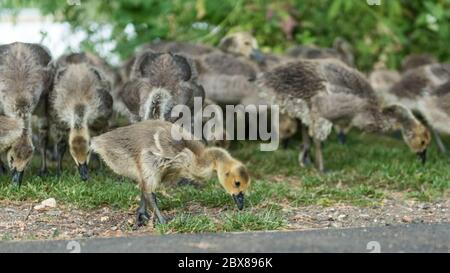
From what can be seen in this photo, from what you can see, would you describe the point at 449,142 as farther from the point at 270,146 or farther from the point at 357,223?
the point at 357,223

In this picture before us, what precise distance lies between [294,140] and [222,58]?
1.65 meters

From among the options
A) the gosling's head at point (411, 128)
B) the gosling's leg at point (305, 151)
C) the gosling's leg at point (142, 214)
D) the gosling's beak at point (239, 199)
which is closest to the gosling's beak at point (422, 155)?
the gosling's head at point (411, 128)

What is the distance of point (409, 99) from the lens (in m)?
10.7

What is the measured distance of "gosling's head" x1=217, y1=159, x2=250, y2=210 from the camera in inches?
267

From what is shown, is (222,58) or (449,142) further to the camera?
(449,142)

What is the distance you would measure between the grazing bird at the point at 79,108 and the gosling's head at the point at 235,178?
175 centimetres

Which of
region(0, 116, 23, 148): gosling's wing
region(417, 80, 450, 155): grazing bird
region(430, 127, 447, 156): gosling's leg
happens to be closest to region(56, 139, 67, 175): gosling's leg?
region(0, 116, 23, 148): gosling's wing

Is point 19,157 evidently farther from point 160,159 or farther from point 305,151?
point 305,151

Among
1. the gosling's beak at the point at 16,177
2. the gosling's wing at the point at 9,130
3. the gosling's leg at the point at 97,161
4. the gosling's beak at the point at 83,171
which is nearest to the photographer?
the gosling's wing at the point at 9,130

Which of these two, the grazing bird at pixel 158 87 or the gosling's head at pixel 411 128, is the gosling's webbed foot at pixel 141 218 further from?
the gosling's head at pixel 411 128

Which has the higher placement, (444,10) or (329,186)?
(444,10)

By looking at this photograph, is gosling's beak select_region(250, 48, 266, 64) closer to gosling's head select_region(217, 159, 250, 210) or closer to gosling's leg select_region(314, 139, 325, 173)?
gosling's leg select_region(314, 139, 325, 173)

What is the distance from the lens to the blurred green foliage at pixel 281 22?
12.5 meters
